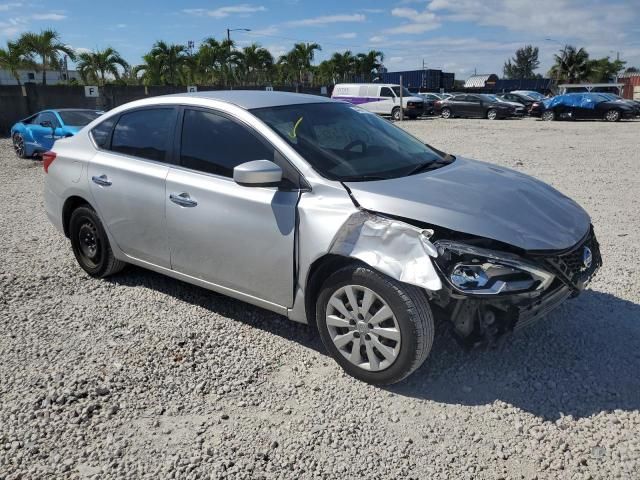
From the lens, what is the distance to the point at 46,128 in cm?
1348

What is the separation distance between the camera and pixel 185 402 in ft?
10.6

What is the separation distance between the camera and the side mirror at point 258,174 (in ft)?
10.9

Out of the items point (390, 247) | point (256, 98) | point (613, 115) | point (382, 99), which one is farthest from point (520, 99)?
point (390, 247)

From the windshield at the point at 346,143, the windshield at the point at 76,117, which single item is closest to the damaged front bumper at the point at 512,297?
the windshield at the point at 346,143

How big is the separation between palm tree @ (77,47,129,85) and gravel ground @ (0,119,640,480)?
3647cm

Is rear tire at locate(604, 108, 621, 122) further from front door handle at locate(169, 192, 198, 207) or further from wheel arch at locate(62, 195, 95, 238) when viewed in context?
front door handle at locate(169, 192, 198, 207)

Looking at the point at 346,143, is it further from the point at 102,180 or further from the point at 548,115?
the point at 548,115

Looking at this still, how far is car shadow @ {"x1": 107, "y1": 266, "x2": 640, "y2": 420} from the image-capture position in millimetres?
3184

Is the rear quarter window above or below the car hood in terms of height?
above

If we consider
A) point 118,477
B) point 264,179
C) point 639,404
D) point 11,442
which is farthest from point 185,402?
point 639,404

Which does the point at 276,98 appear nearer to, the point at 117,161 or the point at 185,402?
the point at 117,161

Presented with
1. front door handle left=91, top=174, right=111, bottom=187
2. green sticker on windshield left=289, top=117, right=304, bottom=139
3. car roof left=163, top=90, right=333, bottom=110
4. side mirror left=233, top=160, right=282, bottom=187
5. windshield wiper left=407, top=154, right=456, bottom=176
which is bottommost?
front door handle left=91, top=174, right=111, bottom=187

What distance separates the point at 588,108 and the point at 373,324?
26.5 metres

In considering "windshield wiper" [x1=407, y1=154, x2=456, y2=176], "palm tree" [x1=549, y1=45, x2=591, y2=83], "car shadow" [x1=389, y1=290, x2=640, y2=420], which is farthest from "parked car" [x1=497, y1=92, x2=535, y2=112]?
"palm tree" [x1=549, y1=45, x2=591, y2=83]
